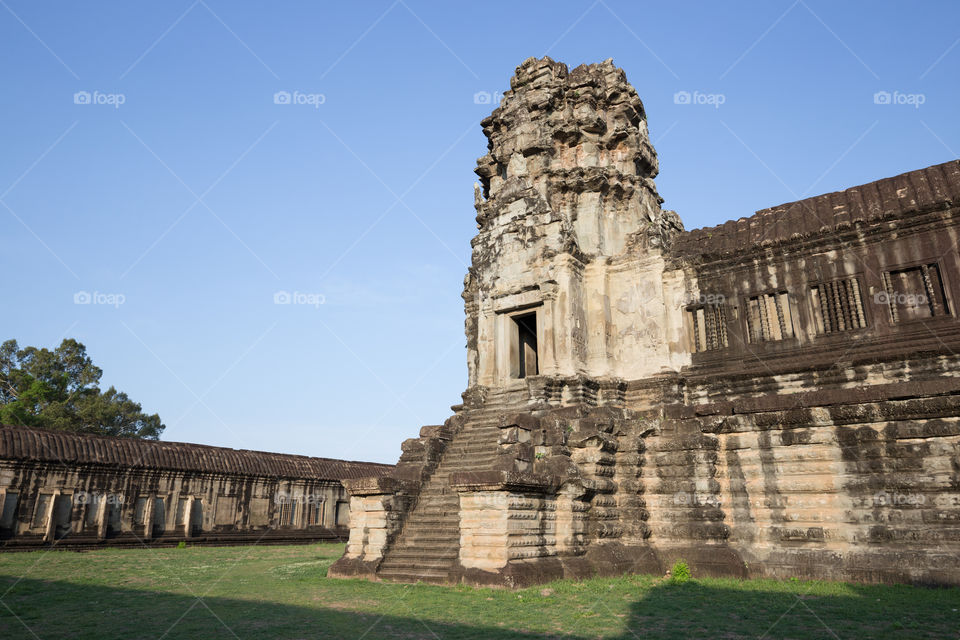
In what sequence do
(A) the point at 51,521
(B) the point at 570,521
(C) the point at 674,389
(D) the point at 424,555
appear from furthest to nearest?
(A) the point at 51,521
(C) the point at 674,389
(D) the point at 424,555
(B) the point at 570,521

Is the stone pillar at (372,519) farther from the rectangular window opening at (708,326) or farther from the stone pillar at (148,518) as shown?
the stone pillar at (148,518)

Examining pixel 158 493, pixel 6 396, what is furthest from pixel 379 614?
pixel 6 396

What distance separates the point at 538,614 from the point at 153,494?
19.9m

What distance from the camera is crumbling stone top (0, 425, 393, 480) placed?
67.7 feet

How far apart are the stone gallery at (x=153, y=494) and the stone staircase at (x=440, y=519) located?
559 inches

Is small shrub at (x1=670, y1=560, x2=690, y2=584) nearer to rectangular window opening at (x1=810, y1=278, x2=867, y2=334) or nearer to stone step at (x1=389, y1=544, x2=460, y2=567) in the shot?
stone step at (x1=389, y1=544, x2=460, y2=567)

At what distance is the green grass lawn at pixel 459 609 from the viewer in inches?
297

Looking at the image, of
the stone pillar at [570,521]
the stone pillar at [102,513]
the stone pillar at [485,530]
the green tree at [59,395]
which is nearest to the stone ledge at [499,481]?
the stone pillar at [485,530]

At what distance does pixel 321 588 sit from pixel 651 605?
6.05 meters

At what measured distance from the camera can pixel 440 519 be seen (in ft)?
43.9

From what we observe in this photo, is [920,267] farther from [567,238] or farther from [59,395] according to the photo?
[59,395]

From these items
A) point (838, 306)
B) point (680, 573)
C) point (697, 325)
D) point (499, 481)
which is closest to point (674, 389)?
point (697, 325)

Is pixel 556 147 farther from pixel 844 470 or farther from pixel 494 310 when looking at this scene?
A: pixel 844 470

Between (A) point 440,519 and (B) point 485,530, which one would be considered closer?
(B) point 485,530
